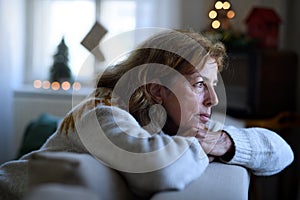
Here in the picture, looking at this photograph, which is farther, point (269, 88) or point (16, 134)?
point (16, 134)

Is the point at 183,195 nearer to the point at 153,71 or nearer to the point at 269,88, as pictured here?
the point at 153,71

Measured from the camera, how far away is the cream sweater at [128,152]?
34.5 inches

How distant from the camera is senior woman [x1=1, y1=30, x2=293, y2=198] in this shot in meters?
0.96

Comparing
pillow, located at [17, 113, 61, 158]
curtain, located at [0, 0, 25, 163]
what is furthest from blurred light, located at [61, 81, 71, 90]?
pillow, located at [17, 113, 61, 158]

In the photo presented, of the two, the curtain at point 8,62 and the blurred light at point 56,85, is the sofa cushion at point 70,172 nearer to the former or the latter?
the curtain at point 8,62

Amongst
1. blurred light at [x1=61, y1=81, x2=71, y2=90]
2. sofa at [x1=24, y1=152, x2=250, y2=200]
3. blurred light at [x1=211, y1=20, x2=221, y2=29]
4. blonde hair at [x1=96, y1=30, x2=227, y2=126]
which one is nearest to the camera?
sofa at [x1=24, y1=152, x2=250, y2=200]

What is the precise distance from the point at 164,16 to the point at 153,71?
6.92ft

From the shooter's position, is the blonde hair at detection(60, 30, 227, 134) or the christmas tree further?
the christmas tree

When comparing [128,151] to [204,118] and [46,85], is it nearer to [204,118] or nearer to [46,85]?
[204,118]

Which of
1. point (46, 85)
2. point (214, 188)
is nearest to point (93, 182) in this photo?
point (214, 188)

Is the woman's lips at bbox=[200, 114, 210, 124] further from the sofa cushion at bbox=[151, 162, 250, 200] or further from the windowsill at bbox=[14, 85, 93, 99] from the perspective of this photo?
the windowsill at bbox=[14, 85, 93, 99]

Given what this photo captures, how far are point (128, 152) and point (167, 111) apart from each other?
26 cm

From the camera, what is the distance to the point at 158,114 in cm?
112

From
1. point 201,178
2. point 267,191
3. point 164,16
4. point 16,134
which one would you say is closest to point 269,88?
point 267,191
